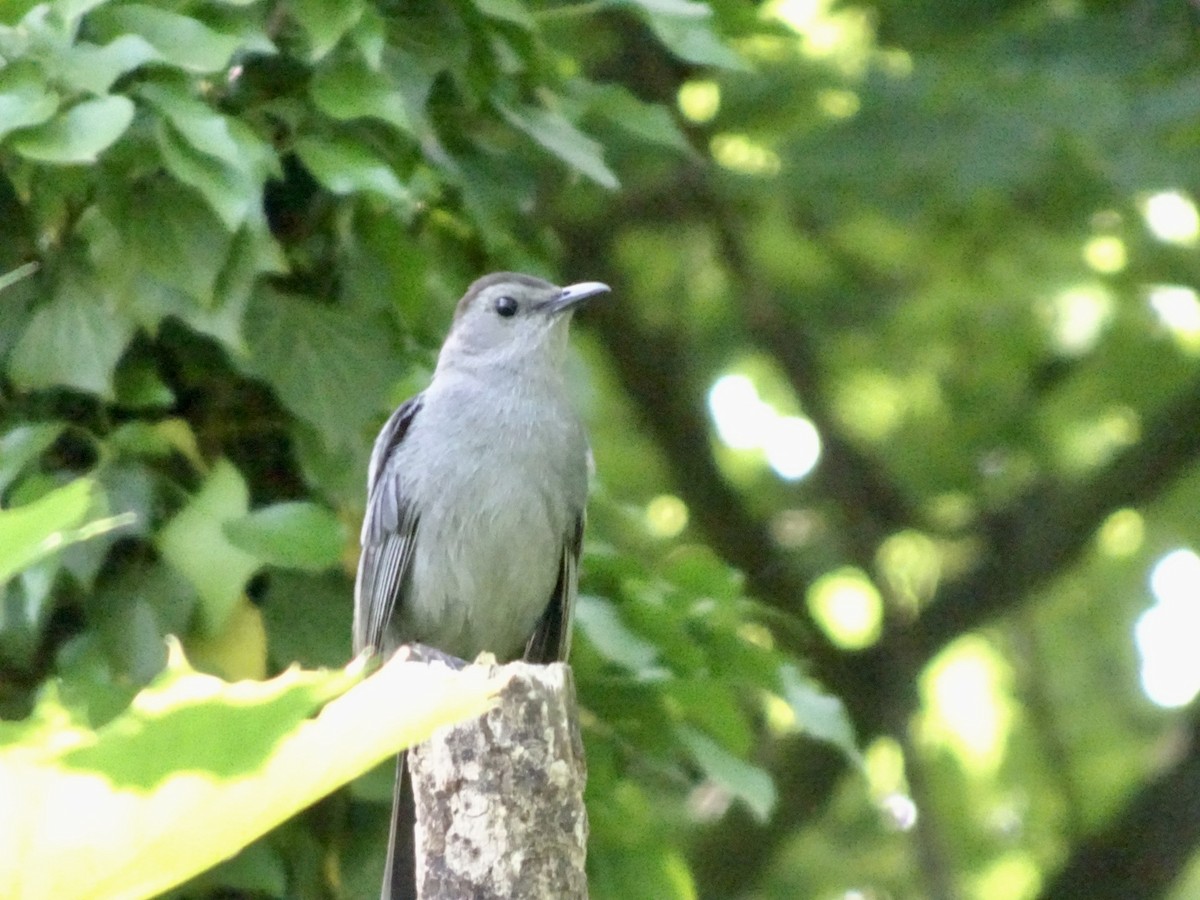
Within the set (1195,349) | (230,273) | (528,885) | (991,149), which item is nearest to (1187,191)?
(991,149)

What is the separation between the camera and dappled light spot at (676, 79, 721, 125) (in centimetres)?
590

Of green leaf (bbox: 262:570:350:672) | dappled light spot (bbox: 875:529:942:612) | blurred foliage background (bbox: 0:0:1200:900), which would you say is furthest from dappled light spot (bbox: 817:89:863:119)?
green leaf (bbox: 262:570:350:672)

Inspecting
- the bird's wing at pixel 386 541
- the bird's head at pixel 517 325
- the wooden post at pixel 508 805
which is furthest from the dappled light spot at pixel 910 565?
the wooden post at pixel 508 805

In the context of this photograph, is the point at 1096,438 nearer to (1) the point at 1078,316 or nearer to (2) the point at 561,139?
(1) the point at 1078,316

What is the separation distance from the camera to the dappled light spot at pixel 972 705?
24.2 feet

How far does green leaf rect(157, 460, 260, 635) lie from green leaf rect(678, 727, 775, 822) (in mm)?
1011

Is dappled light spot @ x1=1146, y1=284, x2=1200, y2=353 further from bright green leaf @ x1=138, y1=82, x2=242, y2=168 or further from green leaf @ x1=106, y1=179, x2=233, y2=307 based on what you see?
bright green leaf @ x1=138, y1=82, x2=242, y2=168

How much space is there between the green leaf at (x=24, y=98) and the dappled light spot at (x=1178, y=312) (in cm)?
439

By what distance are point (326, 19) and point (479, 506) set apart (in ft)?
4.73

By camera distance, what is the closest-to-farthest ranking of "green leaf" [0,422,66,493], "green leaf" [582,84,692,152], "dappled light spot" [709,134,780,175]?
"green leaf" [0,422,66,493] → "green leaf" [582,84,692,152] → "dappled light spot" [709,134,780,175]

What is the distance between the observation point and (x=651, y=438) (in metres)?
6.89

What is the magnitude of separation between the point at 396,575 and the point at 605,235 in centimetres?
282

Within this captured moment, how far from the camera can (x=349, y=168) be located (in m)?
3.15

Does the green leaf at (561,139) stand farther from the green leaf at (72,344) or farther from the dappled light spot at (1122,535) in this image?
the dappled light spot at (1122,535)
